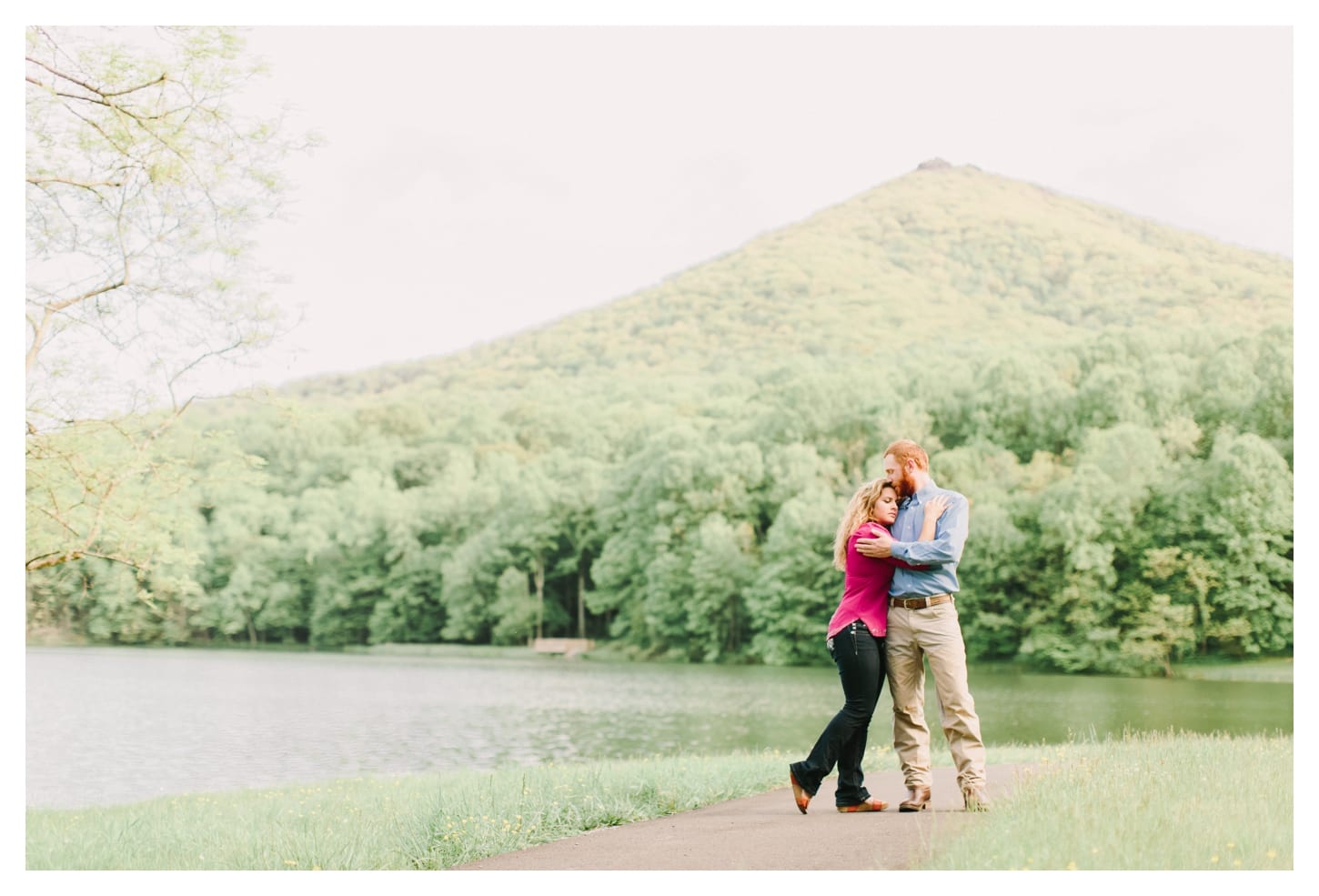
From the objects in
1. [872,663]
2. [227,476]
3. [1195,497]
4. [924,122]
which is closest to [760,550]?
[1195,497]

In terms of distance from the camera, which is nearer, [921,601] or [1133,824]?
[1133,824]

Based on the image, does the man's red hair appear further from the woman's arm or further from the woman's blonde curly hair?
the woman's arm

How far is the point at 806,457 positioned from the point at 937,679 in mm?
47118

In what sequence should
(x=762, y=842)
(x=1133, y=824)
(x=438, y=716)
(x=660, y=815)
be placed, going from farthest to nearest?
(x=438, y=716) → (x=660, y=815) → (x=762, y=842) → (x=1133, y=824)

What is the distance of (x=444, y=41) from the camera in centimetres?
1284

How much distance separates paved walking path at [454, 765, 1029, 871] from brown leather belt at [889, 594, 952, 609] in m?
1.09

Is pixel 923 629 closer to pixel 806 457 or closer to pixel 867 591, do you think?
pixel 867 591

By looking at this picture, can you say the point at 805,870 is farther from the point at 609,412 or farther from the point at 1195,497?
the point at 609,412

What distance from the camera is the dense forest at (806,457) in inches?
1684

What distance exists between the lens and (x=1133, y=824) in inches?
244

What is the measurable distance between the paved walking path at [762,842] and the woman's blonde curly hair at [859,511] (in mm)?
1420

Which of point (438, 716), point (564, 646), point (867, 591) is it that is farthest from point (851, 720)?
point (564, 646)

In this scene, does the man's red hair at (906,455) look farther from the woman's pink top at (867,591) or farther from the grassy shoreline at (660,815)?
the grassy shoreline at (660,815)

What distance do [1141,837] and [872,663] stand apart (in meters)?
1.59
